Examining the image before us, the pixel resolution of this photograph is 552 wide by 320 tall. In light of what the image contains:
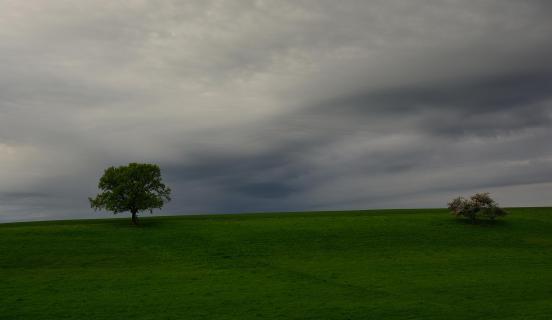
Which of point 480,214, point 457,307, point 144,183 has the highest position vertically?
point 144,183

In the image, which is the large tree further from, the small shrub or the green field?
the small shrub

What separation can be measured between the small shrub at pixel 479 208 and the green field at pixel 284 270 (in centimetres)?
213

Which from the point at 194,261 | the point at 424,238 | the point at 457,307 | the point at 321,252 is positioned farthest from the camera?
the point at 424,238

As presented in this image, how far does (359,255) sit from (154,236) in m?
30.1

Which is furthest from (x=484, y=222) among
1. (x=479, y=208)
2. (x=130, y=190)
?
(x=130, y=190)

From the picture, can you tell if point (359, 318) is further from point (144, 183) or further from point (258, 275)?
point (144, 183)

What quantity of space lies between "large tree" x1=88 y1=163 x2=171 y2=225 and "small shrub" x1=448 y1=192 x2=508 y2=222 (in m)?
51.9

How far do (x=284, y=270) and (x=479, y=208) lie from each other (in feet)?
144

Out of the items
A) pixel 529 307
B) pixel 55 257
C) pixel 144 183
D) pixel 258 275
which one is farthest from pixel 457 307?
pixel 144 183

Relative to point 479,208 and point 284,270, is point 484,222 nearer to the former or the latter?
point 479,208

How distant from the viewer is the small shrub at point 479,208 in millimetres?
75750

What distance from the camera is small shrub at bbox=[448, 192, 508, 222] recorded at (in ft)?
249

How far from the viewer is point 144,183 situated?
7850 centimetres

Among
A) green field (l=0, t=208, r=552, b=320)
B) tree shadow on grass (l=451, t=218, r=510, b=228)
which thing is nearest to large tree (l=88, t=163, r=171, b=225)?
green field (l=0, t=208, r=552, b=320)
